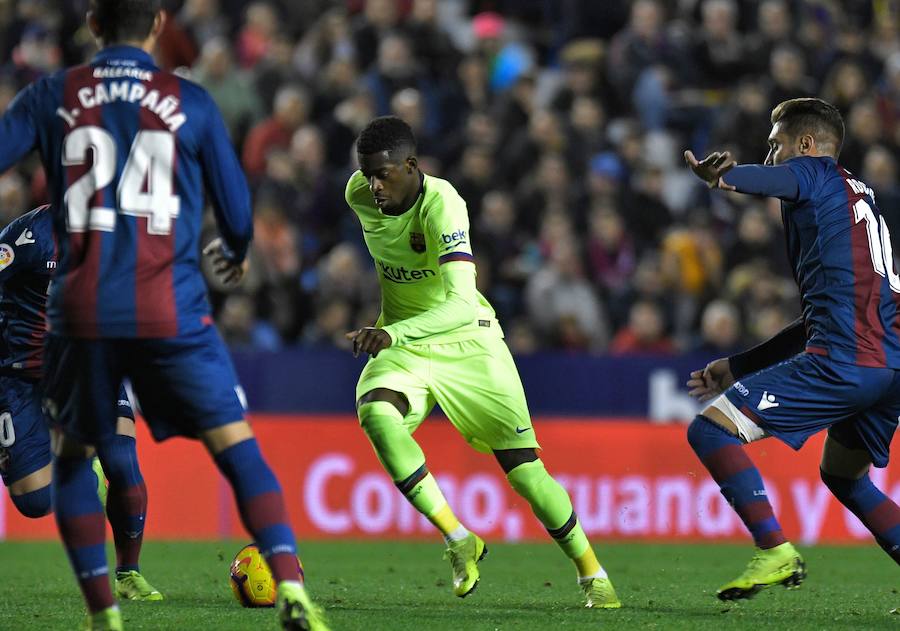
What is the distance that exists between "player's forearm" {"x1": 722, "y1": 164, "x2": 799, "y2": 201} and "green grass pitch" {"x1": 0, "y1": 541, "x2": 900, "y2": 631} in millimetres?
1902

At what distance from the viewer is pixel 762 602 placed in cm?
792

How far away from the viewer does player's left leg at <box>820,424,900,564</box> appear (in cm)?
720

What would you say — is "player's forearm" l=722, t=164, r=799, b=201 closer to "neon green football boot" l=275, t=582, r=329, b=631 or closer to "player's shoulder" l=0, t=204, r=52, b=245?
"neon green football boot" l=275, t=582, r=329, b=631

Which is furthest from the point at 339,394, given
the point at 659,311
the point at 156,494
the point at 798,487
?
the point at 798,487

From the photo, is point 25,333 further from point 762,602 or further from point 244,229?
point 762,602

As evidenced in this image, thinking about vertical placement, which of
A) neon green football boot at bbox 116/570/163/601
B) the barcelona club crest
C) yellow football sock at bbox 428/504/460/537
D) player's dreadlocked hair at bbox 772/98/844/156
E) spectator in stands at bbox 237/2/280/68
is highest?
spectator in stands at bbox 237/2/280/68

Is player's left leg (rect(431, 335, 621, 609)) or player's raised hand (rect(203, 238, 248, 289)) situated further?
player's left leg (rect(431, 335, 621, 609))

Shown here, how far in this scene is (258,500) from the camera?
5.51 meters

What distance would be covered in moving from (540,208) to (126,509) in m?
7.98

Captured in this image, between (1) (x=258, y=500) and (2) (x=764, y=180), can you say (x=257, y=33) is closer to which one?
(2) (x=764, y=180)

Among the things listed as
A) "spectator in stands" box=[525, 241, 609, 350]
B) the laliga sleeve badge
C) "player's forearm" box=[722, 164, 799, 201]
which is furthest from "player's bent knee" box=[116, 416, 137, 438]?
"spectator in stands" box=[525, 241, 609, 350]

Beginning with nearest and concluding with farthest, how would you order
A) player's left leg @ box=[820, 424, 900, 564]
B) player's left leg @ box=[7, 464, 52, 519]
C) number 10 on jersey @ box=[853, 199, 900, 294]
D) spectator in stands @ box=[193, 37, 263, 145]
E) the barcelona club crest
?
1. number 10 on jersey @ box=[853, 199, 900, 294]
2. player's left leg @ box=[820, 424, 900, 564]
3. the barcelona club crest
4. player's left leg @ box=[7, 464, 52, 519]
5. spectator in stands @ box=[193, 37, 263, 145]

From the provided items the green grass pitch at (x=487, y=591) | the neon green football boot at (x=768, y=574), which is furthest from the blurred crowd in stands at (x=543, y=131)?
the neon green football boot at (x=768, y=574)

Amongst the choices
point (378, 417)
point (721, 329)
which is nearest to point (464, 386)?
point (378, 417)
